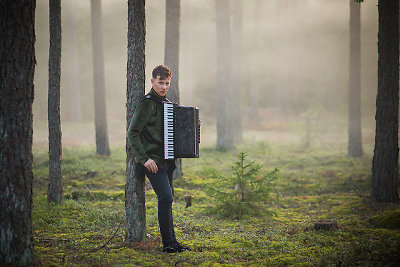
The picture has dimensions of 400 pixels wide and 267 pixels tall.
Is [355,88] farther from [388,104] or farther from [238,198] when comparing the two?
[238,198]

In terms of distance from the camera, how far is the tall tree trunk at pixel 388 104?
8438 millimetres

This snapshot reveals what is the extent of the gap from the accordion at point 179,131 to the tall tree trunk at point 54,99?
Answer: 410 centimetres

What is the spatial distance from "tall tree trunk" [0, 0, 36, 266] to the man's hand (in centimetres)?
152

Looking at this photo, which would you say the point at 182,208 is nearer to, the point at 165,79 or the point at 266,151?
the point at 165,79

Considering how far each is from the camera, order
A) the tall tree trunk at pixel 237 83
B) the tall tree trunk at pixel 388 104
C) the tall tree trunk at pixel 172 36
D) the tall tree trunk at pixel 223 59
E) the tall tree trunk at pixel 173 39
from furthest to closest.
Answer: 1. the tall tree trunk at pixel 237 83
2. the tall tree trunk at pixel 223 59
3. the tall tree trunk at pixel 172 36
4. the tall tree trunk at pixel 173 39
5. the tall tree trunk at pixel 388 104

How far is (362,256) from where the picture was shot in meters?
4.77

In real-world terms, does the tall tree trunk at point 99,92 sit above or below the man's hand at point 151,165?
above

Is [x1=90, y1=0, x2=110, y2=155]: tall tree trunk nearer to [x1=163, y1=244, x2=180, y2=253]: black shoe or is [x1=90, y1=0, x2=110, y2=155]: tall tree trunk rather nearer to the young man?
the young man

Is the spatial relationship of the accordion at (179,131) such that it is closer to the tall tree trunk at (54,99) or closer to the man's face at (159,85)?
the man's face at (159,85)

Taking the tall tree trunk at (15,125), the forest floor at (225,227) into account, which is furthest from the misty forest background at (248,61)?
the tall tree trunk at (15,125)

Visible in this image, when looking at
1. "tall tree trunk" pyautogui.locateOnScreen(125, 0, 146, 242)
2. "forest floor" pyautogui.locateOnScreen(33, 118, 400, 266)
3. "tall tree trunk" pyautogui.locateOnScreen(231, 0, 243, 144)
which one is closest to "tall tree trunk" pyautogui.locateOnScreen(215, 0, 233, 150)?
"tall tree trunk" pyautogui.locateOnScreen(231, 0, 243, 144)

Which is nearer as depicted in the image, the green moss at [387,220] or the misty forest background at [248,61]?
the green moss at [387,220]

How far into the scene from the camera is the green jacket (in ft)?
15.6

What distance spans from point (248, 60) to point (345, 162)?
113 feet
